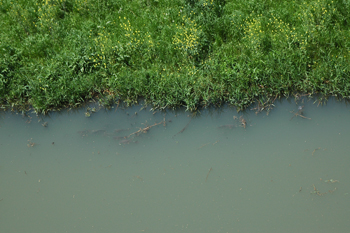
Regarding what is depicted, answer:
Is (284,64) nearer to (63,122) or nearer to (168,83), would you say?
(168,83)

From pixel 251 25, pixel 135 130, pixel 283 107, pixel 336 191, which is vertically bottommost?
pixel 336 191

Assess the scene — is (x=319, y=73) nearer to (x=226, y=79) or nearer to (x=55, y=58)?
(x=226, y=79)

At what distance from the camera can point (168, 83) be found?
17.2 ft

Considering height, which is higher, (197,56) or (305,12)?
(305,12)

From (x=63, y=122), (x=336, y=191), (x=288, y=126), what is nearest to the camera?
(x=336, y=191)

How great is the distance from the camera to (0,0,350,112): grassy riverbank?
5.14m

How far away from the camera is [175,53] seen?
5.42m

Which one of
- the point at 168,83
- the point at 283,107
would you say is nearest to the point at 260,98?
the point at 283,107

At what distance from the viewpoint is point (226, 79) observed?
17.0ft

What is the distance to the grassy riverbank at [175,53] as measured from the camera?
16.9ft

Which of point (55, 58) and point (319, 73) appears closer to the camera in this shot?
point (319, 73)

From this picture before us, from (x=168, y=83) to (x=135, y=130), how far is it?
0.80 metres

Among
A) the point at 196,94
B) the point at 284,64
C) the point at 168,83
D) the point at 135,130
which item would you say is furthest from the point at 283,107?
the point at 135,130

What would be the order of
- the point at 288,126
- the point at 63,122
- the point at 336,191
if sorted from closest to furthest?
1. the point at 336,191
2. the point at 288,126
3. the point at 63,122
